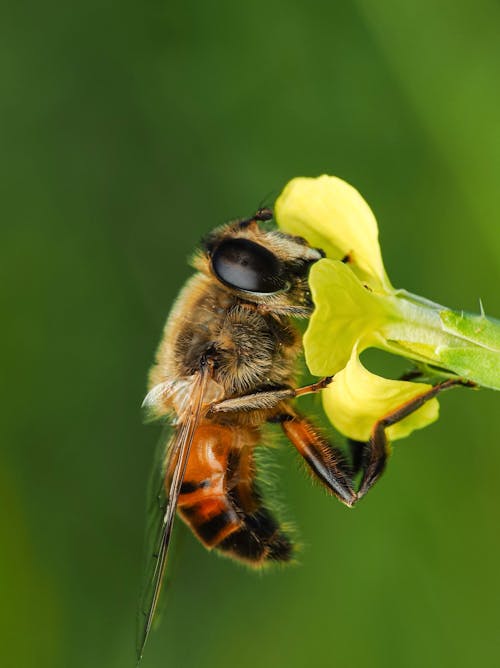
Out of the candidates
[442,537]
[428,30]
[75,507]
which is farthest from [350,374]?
[75,507]

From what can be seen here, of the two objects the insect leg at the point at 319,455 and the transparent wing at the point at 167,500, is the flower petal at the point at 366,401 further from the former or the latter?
the transparent wing at the point at 167,500

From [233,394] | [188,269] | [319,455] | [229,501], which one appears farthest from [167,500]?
[188,269]

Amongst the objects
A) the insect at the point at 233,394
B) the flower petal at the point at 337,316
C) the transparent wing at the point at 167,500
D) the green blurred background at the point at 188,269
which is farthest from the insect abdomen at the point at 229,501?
the green blurred background at the point at 188,269

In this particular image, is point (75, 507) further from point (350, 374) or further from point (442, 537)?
point (350, 374)

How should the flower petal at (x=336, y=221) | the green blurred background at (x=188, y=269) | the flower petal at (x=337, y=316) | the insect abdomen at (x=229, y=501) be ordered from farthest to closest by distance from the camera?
the green blurred background at (x=188, y=269) → the insect abdomen at (x=229, y=501) → the flower petal at (x=336, y=221) → the flower petal at (x=337, y=316)

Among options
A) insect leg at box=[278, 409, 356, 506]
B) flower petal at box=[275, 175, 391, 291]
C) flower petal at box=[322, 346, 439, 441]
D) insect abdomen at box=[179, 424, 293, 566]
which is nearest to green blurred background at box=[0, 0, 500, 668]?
insect abdomen at box=[179, 424, 293, 566]

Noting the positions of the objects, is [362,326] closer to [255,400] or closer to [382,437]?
[382,437]

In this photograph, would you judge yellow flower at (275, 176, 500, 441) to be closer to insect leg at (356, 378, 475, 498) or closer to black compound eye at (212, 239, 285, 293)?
insect leg at (356, 378, 475, 498)
